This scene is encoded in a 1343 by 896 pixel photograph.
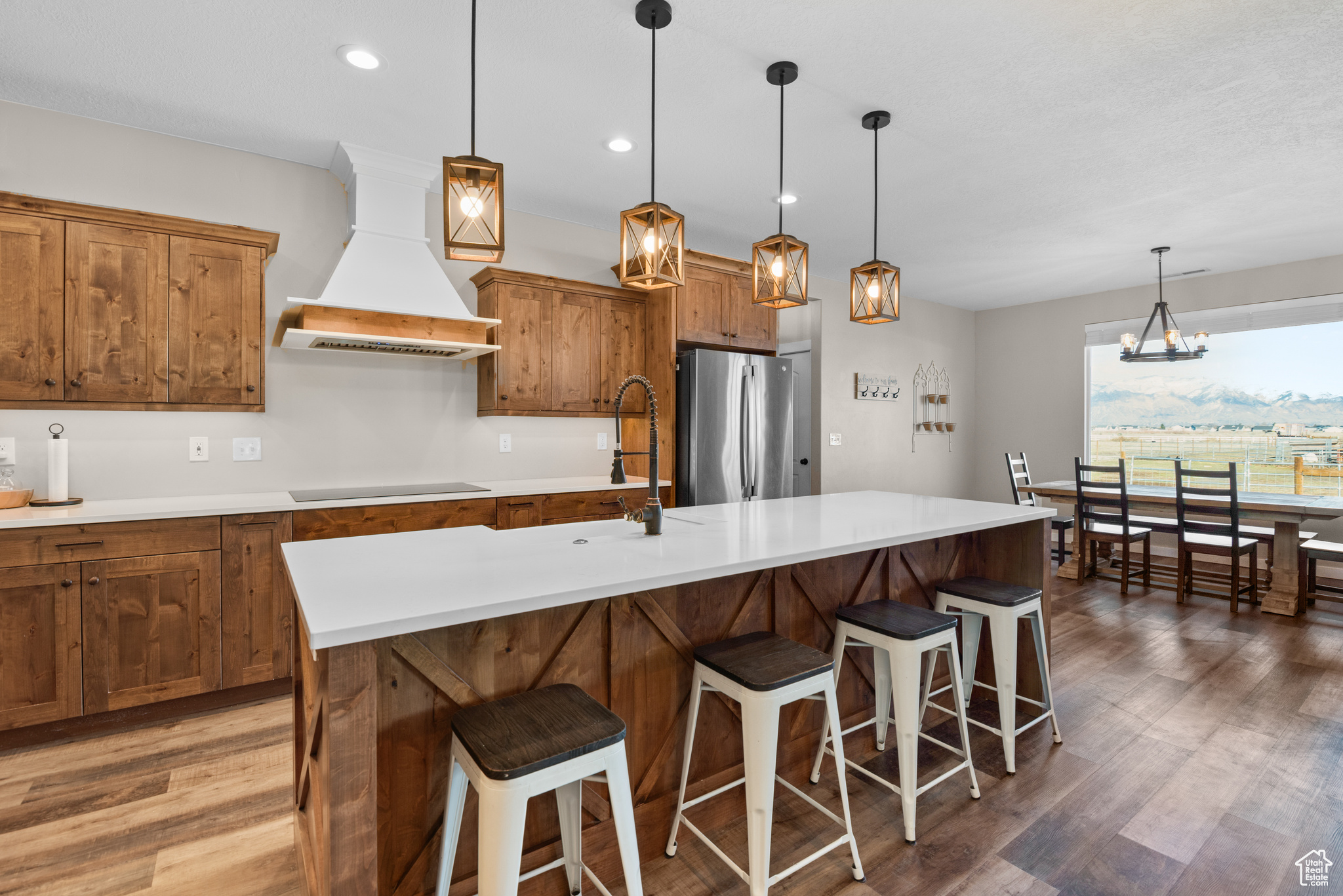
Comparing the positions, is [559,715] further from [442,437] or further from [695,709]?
[442,437]

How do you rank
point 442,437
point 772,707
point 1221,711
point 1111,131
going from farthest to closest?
point 442,437, point 1111,131, point 1221,711, point 772,707

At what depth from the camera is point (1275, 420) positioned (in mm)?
5395

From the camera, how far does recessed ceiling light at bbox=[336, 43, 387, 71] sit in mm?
2314

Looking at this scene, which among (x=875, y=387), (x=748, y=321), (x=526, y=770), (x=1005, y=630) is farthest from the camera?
(x=875, y=387)

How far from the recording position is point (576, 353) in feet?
13.1

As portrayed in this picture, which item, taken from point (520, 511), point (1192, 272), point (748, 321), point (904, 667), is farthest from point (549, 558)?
point (1192, 272)

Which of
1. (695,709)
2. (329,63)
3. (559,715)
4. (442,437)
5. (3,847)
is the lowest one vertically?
(3,847)

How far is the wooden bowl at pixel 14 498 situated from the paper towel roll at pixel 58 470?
8 centimetres

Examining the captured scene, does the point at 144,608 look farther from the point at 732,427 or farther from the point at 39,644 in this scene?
the point at 732,427

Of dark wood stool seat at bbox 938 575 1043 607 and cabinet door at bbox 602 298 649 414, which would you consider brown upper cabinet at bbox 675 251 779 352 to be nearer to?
cabinet door at bbox 602 298 649 414

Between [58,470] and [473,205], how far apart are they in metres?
2.44

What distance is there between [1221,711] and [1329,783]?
0.57 metres

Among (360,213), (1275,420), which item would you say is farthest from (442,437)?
(1275,420)

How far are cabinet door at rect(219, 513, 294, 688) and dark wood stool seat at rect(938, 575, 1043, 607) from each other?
2775 millimetres
